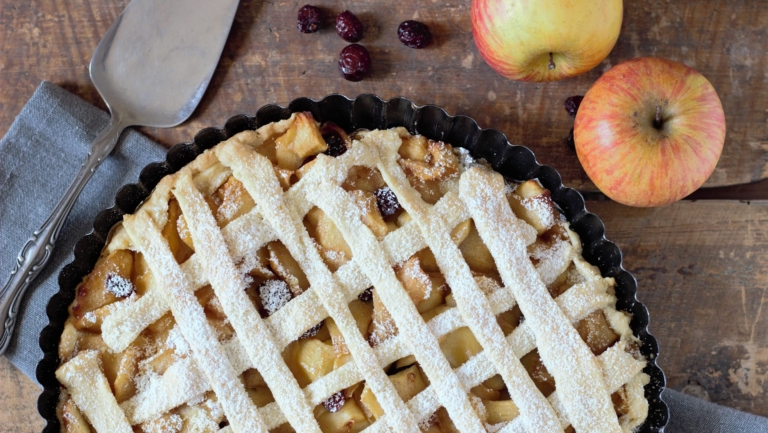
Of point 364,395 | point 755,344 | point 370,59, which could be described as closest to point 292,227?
point 364,395

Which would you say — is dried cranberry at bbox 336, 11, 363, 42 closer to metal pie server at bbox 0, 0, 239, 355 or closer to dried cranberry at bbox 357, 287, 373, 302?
metal pie server at bbox 0, 0, 239, 355

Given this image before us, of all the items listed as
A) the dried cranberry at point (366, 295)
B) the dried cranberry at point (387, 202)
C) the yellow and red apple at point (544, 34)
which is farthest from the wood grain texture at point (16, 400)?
the yellow and red apple at point (544, 34)

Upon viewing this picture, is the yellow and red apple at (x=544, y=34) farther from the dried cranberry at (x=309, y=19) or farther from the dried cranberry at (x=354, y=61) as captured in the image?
the dried cranberry at (x=309, y=19)

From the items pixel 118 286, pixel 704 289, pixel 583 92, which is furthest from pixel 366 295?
pixel 704 289

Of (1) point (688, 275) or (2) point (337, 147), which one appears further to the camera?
(1) point (688, 275)

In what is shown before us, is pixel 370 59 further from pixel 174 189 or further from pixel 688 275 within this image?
pixel 688 275
